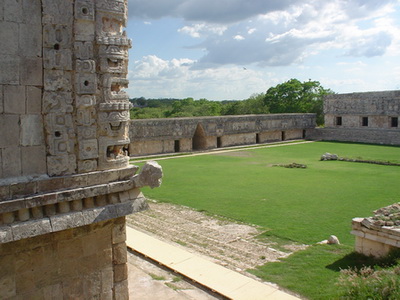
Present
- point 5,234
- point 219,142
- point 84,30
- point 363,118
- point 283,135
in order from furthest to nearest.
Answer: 1. point 363,118
2. point 283,135
3. point 219,142
4. point 84,30
5. point 5,234

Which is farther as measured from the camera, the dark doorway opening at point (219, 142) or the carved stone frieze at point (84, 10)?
the dark doorway opening at point (219, 142)

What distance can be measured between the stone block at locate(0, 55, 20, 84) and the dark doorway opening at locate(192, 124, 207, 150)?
58.7 ft

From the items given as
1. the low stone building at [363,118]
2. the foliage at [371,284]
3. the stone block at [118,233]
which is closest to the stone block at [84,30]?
the stone block at [118,233]

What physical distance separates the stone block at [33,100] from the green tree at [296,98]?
37048mm

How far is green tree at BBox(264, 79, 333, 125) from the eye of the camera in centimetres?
A: 3916

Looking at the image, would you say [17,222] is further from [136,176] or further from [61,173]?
[136,176]

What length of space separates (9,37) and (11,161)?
104 centimetres

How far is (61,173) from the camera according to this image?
3568 millimetres

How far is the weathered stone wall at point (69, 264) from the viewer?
346cm

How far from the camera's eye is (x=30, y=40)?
3379 millimetres

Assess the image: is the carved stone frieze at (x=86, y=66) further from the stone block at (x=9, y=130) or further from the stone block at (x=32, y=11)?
the stone block at (x=9, y=130)

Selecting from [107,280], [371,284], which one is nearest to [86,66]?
[107,280]

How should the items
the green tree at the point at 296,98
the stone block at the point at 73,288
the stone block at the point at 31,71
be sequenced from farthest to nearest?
the green tree at the point at 296,98, the stone block at the point at 73,288, the stone block at the point at 31,71

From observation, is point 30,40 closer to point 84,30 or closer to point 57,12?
point 57,12
